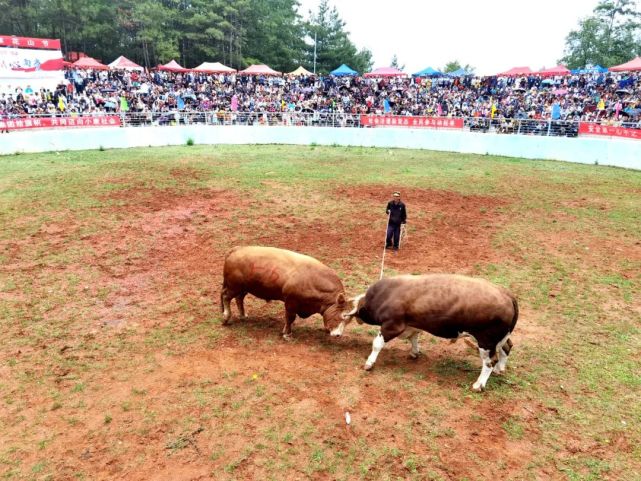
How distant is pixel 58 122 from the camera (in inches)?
977

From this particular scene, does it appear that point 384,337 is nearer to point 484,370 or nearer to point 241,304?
point 484,370

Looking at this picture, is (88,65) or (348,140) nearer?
(348,140)

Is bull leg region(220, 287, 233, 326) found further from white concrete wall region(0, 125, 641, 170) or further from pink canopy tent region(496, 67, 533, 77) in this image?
pink canopy tent region(496, 67, 533, 77)

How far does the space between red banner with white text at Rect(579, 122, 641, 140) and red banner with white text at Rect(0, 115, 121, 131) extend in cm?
2532

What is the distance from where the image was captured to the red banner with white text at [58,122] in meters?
23.6

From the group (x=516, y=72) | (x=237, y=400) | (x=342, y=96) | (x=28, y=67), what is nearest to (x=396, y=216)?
(x=237, y=400)

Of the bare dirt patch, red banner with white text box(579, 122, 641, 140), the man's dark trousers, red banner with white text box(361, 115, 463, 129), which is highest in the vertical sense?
red banner with white text box(361, 115, 463, 129)

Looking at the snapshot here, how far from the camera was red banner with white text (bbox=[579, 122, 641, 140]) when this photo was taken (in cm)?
2317

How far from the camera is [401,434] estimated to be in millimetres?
5219

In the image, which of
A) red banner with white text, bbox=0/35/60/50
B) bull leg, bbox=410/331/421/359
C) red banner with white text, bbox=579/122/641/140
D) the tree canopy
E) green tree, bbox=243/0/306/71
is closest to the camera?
bull leg, bbox=410/331/421/359

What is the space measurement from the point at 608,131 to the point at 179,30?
47.5m

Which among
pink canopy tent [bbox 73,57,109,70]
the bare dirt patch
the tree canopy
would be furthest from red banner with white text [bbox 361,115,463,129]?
the tree canopy

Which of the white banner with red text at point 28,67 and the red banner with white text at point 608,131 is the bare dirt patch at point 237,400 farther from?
the white banner with red text at point 28,67

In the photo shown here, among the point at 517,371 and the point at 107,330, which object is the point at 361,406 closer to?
the point at 517,371
